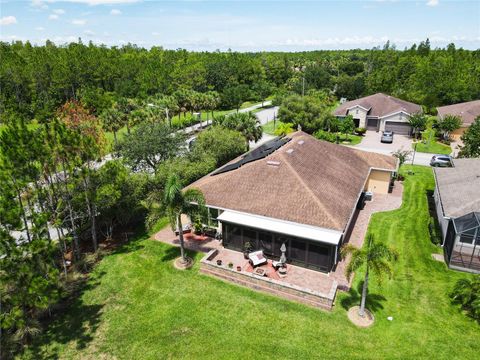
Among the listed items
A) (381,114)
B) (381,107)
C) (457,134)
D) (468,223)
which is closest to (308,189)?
(468,223)

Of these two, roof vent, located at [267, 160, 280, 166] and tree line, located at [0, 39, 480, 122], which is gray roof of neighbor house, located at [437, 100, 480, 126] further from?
roof vent, located at [267, 160, 280, 166]

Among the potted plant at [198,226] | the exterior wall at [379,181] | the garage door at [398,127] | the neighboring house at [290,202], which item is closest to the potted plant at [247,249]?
the neighboring house at [290,202]

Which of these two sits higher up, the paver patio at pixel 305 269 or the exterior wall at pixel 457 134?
the exterior wall at pixel 457 134

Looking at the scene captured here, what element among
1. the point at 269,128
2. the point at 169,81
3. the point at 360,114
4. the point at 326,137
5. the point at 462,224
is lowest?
the point at 269,128

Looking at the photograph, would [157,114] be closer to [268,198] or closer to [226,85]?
[268,198]

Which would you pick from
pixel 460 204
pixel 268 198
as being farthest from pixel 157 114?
pixel 460 204

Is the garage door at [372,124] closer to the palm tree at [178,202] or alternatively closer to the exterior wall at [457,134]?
the exterior wall at [457,134]

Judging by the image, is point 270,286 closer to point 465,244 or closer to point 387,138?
point 465,244
